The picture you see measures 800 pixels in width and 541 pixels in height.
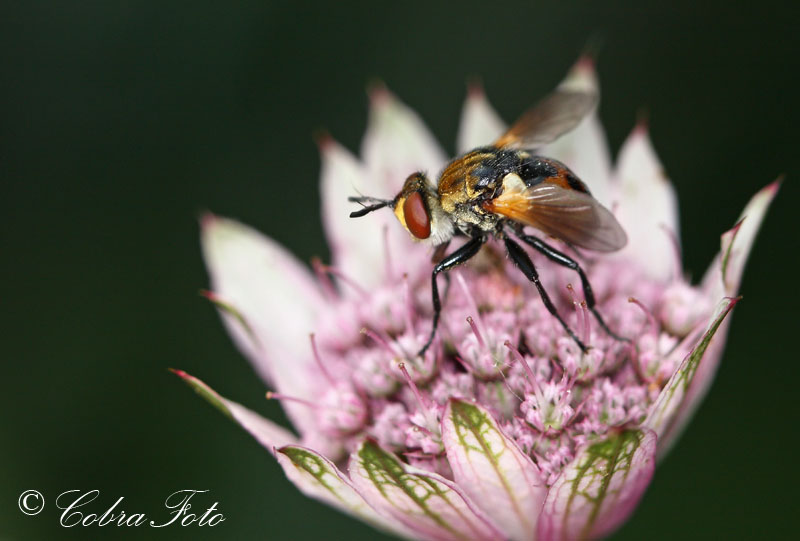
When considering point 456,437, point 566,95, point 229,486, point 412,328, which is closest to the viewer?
point 456,437

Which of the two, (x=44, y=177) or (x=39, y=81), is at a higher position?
(x=39, y=81)

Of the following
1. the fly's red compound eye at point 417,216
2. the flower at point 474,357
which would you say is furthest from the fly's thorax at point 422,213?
the flower at point 474,357

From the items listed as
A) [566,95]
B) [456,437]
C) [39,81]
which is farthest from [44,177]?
[456,437]

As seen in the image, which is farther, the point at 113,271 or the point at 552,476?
the point at 113,271

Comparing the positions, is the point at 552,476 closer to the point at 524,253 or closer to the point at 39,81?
the point at 524,253

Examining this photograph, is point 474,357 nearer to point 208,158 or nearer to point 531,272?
point 531,272
